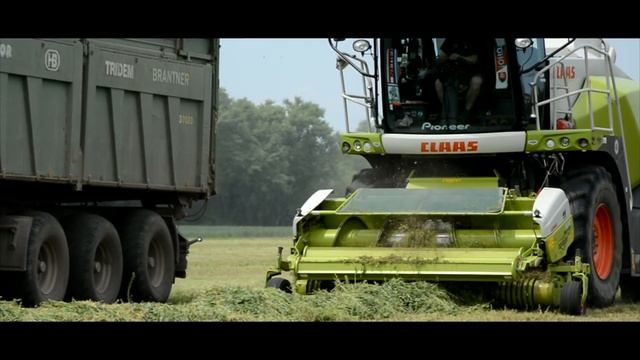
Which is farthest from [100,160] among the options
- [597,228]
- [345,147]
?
[597,228]

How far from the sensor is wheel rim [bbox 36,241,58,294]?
1295 centimetres

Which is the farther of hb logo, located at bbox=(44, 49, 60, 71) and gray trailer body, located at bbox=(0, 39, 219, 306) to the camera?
hb logo, located at bbox=(44, 49, 60, 71)

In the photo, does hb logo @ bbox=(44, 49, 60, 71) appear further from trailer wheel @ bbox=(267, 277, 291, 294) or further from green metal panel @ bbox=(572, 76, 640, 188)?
green metal panel @ bbox=(572, 76, 640, 188)

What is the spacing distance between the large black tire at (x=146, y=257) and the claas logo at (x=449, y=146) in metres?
3.99

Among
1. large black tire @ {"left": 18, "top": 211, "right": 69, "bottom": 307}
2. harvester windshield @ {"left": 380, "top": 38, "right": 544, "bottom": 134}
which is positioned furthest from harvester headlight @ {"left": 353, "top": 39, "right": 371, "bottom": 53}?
large black tire @ {"left": 18, "top": 211, "right": 69, "bottom": 307}

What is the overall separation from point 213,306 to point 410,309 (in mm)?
1584

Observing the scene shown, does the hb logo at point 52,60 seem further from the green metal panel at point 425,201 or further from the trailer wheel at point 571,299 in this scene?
the trailer wheel at point 571,299

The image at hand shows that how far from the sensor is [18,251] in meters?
12.4

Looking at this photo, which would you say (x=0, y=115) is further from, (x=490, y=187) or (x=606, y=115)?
(x=606, y=115)

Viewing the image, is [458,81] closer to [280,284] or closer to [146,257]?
[280,284]

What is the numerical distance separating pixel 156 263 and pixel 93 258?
82.6 inches

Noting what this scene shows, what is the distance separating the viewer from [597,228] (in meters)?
12.7

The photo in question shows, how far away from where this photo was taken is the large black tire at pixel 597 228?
472 inches
